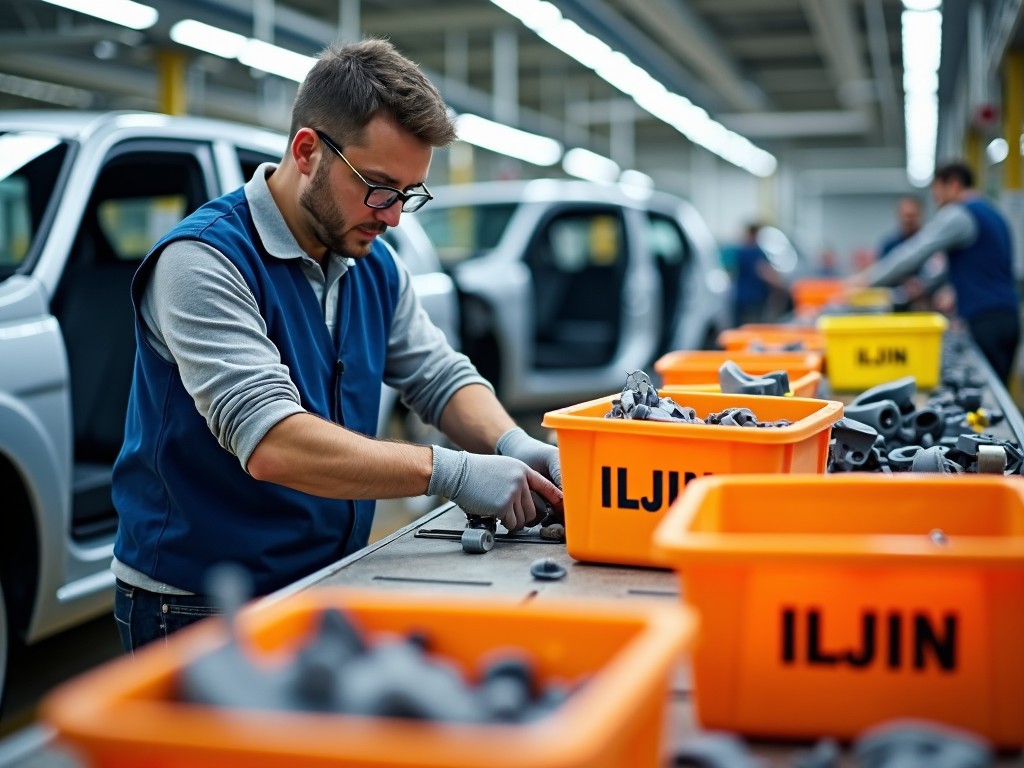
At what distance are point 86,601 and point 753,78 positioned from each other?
673 inches

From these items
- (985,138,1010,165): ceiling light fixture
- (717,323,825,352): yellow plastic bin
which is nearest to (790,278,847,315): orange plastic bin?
(717,323,825,352): yellow plastic bin

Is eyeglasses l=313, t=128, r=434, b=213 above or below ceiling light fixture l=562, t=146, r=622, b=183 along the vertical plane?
below

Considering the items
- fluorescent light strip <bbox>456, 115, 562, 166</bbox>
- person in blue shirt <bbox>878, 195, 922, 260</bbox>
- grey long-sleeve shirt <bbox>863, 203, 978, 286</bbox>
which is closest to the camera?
grey long-sleeve shirt <bbox>863, 203, 978, 286</bbox>

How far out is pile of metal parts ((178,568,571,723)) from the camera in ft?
2.47

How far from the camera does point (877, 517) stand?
129 centimetres

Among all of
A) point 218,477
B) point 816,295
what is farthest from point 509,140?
point 218,477

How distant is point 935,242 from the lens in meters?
5.62

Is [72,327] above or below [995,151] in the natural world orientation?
below

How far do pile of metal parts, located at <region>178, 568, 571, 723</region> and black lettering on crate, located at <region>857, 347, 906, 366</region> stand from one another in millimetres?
2734

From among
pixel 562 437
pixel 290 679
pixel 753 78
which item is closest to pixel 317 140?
pixel 562 437

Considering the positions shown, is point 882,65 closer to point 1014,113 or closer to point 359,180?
point 1014,113

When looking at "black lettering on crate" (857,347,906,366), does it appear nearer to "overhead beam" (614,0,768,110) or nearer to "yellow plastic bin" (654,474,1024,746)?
"yellow plastic bin" (654,474,1024,746)

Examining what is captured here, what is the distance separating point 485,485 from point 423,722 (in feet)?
3.47

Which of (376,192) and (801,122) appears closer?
(376,192)
